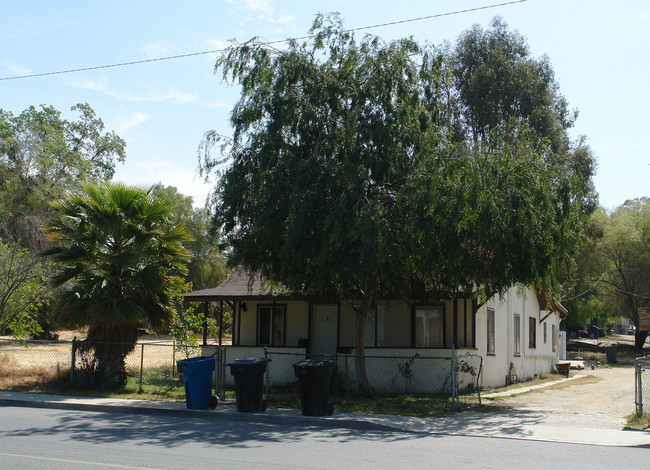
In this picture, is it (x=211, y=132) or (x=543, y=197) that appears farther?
(x=211, y=132)

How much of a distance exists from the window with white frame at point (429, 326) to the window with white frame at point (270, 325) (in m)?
4.79

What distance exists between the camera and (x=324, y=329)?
21.6 meters

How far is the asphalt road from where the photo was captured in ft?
27.6

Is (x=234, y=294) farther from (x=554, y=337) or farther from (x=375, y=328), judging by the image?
(x=554, y=337)

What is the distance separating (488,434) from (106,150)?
4552 centimetres

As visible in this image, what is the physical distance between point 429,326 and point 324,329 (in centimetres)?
363

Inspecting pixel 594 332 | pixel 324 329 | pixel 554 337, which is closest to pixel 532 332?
pixel 554 337

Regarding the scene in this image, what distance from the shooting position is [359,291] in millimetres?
16875

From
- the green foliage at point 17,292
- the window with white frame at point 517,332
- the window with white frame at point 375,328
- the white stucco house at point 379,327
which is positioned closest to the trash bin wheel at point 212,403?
the white stucco house at point 379,327

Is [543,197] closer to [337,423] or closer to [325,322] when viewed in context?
[337,423]

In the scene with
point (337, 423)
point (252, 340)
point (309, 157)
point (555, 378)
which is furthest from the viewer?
point (555, 378)

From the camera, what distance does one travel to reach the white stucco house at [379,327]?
1981cm

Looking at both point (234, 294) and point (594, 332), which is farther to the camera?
point (594, 332)

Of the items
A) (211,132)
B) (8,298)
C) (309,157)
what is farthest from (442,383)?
(8,298)
